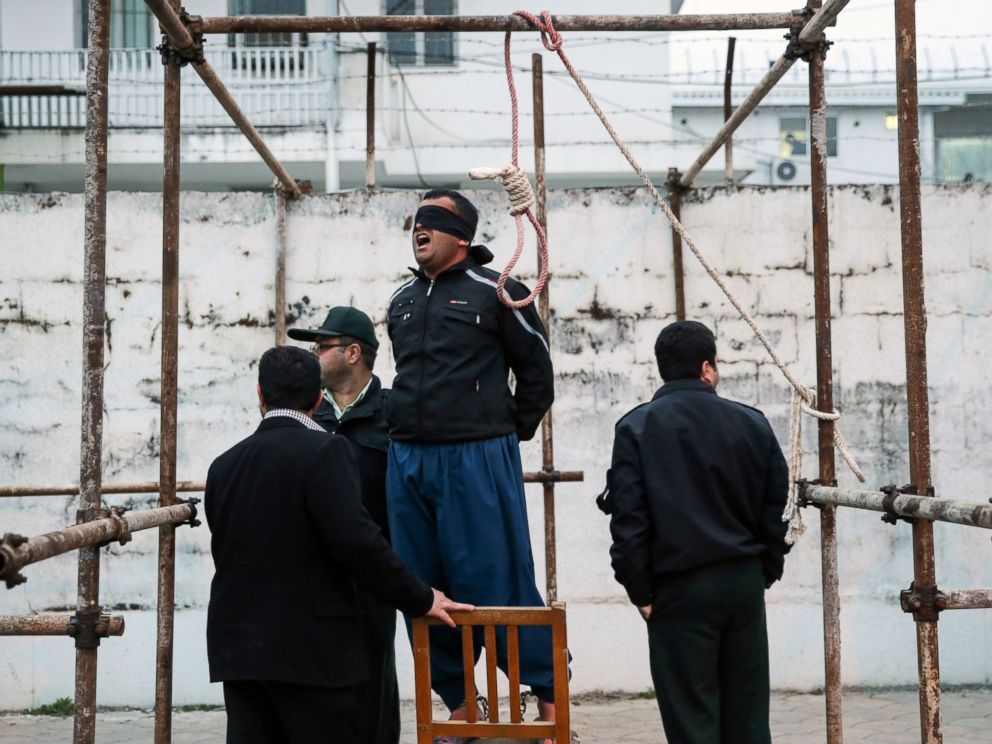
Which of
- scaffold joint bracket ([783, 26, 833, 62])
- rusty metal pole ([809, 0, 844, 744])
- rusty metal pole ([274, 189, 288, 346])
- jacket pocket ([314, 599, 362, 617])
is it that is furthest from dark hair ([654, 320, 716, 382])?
rusty metal pole ([274, 189, 288, 346])

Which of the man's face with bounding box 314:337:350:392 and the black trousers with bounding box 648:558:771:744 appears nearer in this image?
the black trousers with bounding box 648:558:771:744

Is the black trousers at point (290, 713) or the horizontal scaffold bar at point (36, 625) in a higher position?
the horizontal scaffold bar at point (36, 625)

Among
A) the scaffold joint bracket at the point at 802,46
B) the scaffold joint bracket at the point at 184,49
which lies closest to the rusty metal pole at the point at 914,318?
the scaffold joint bracket at the point at 802,46

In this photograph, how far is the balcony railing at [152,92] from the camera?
1262 centimetres

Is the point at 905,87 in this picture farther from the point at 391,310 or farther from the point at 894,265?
the point at 894,265

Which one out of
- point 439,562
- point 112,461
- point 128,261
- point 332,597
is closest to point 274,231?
point 128,261

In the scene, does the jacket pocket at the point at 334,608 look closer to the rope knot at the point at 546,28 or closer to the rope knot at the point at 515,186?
the rope knot at the point at 515,186

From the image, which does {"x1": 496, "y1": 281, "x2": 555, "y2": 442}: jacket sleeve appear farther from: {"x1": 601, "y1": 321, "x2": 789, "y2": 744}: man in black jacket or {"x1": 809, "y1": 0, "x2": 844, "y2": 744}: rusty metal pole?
{"x1": 809, "y1": 0, "x2": 844, "y2": 744}: rusty metal pole

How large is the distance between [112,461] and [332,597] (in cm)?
291

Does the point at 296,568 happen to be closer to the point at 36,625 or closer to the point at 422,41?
the point at 36,625

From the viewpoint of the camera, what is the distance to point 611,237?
5.96 m

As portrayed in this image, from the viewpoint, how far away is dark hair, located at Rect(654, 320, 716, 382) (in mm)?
3744

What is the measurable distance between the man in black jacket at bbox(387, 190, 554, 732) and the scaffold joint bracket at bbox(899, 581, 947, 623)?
1.04 metres

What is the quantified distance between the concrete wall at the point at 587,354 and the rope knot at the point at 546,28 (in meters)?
2.02
